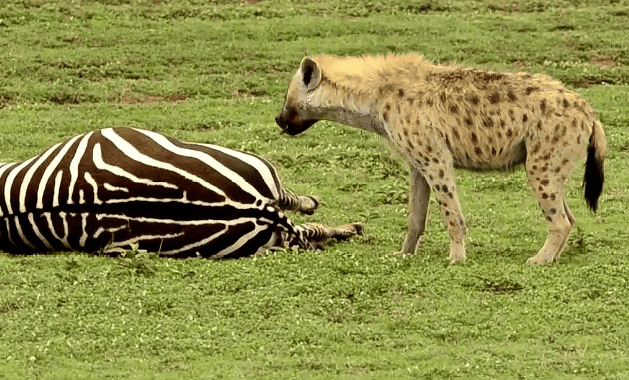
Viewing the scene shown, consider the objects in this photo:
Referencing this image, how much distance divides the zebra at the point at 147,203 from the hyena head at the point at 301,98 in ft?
2.23

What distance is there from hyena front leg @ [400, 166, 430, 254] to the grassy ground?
11 cm

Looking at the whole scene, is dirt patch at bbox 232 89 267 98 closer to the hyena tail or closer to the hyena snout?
the hyena snout

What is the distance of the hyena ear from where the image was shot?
28.4 ft

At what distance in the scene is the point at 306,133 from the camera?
12.5 metres

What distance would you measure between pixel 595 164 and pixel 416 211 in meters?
1.14

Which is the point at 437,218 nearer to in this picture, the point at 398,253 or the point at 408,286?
the point at 398,253

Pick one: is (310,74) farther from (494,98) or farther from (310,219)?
(310,219)

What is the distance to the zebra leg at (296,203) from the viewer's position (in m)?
8.58

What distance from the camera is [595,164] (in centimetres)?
830

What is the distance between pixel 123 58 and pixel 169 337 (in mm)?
8287

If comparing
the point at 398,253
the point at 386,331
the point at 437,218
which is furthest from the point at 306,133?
the point at 386,331

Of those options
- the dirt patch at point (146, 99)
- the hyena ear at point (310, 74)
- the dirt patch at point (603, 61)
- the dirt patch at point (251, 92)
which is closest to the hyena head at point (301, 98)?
the hyena ear at point (310, 74)

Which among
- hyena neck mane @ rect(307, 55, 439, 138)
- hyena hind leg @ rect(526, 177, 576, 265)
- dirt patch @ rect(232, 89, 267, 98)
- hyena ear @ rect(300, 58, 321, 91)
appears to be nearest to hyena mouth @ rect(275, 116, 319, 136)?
hyena neck mane @ rect(307, 55, 439, 138)

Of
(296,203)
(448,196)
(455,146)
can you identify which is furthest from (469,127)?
(296,203)
